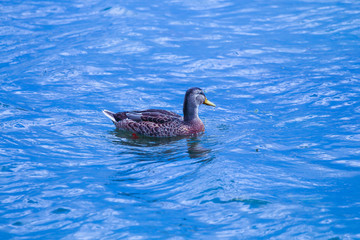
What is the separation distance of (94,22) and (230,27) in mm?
4993

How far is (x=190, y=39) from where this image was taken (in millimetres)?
16578

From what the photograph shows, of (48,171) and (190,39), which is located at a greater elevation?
(190,39)

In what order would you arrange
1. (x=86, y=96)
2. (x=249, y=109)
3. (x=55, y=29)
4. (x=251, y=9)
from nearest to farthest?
(x=249, y=109) < (x=86, y=96) < (x=55, y=29) < (x=251, y=9)

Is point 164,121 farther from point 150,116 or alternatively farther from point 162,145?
point 162,145

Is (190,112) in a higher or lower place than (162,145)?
higher

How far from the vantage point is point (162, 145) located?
31.4 ft

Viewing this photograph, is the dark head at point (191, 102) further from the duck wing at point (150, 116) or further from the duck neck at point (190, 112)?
the duck wing at point (150, 116)

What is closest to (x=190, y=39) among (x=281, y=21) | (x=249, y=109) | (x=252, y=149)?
(x=281, y=21)

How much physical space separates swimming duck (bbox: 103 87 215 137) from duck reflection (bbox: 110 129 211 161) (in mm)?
121

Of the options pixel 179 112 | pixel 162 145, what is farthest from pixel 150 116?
pixel 179 112

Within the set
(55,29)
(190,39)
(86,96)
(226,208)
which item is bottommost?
(226,208)

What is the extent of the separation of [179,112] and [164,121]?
1.60 m

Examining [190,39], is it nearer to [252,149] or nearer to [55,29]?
[55,29]

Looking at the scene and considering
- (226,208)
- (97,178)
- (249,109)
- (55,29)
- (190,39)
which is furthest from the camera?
(55,29)
